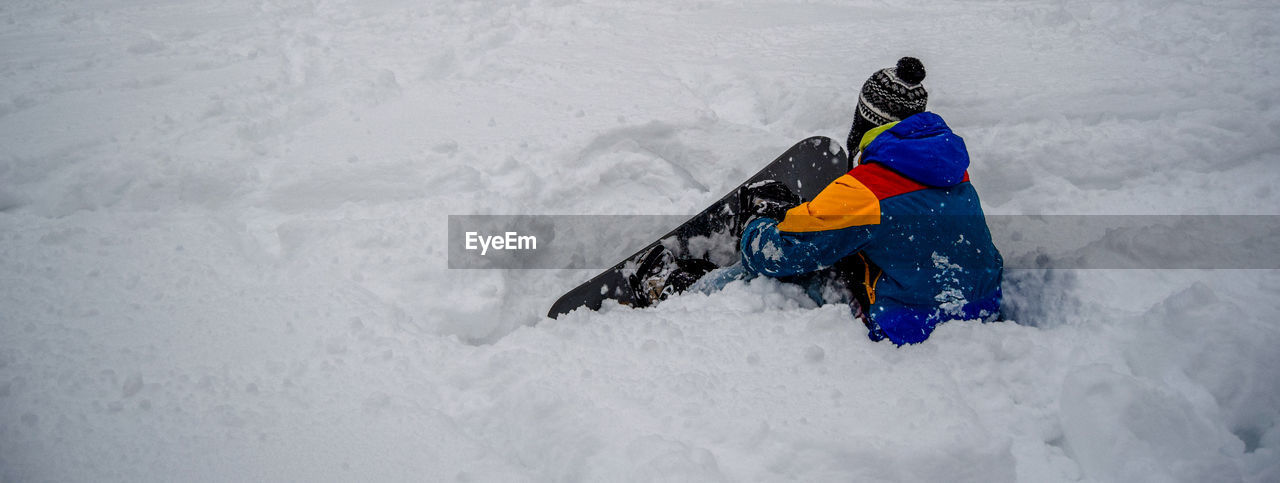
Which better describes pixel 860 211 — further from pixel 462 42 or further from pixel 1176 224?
pixel 462 42

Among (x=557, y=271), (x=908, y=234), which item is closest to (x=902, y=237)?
(x=908, y=234)

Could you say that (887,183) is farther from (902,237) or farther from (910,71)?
(910,71)

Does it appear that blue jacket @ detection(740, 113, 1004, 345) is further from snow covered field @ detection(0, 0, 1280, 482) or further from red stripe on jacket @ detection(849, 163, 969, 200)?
snow covered field @ detection(0, 0, 1280, 482)

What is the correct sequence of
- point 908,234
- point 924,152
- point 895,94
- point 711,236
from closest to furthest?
point 924,152, point 908,234, point 895,94, point 711,236

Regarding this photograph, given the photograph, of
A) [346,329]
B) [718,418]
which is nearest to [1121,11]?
[718,418]

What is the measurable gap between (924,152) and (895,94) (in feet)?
3.65

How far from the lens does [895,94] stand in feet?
9.66

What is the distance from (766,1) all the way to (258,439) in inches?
218

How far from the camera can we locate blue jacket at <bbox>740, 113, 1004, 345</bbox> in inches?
79.5

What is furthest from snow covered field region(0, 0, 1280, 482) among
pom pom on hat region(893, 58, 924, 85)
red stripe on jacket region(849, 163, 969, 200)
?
pom pom on hat region(893, 58, 924, 85)

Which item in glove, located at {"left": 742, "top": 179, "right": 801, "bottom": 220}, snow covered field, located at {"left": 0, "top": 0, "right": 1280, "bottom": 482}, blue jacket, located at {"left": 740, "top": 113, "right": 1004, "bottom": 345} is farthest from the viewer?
glove, located at {"left": 742, "top": 179, "right": 801, "bottom": 220}

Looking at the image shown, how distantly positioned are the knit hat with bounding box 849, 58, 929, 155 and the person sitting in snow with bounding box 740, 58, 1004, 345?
0.73 meters

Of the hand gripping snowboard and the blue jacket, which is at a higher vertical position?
the blue jacket

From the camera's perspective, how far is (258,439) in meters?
1.99
